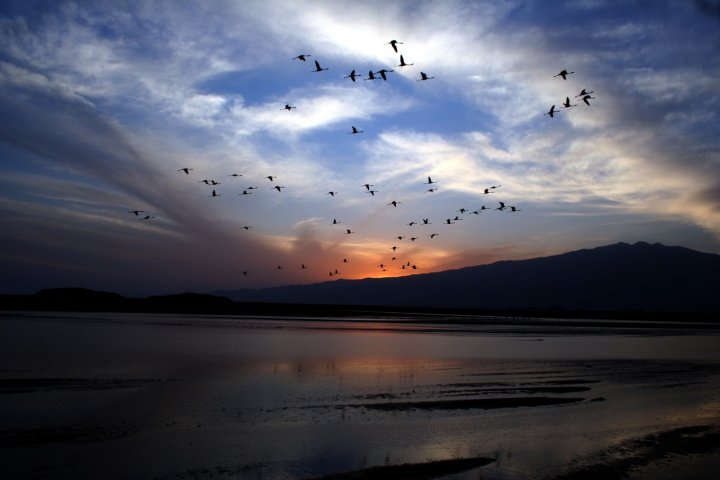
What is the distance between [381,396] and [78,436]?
744 centimetres

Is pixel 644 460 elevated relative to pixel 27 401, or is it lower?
lower

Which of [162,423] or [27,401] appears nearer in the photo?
[162,423]

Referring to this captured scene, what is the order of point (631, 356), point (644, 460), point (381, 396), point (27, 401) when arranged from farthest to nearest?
point (631, 356)
point (381, 396)
point (27, 401)
point (644, 460)

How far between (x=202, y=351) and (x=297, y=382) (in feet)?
29.3

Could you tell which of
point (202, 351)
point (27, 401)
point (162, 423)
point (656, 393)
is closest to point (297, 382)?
point (162, 423)

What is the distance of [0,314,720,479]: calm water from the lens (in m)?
9.41

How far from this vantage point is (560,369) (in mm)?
21781

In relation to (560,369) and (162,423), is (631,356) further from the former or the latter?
(162,423)

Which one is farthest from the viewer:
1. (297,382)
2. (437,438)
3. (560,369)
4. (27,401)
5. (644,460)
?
(560,369)

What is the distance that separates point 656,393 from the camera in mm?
16938

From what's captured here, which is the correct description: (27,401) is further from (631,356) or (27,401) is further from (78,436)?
(631,356)

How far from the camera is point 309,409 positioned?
13.2 m

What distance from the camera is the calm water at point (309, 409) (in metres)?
9.41

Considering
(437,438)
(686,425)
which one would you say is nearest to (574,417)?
(686,425)
